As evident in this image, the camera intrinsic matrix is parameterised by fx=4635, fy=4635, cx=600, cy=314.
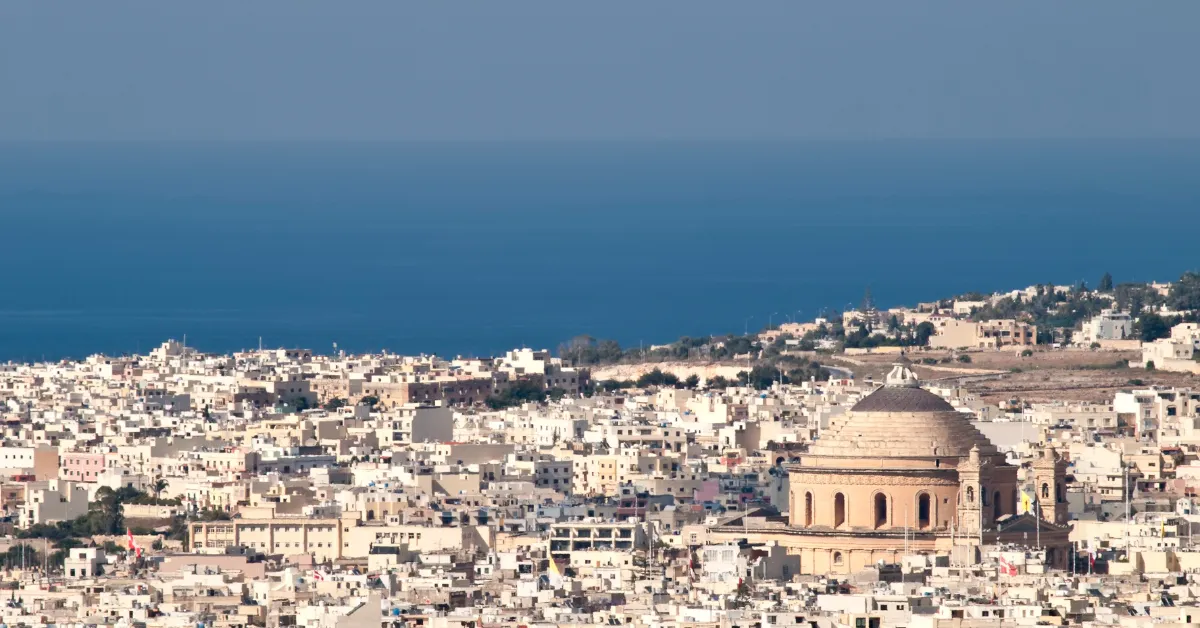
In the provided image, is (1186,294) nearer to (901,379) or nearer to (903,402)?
(901,379)

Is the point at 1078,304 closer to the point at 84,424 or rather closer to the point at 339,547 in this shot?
the point at 84,424

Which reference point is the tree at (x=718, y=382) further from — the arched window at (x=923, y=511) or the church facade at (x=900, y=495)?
the arched window at (x=923, y=511)

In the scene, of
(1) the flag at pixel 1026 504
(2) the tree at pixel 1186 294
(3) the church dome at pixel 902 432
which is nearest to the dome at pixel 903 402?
(3) the church dome at pixel 902 432

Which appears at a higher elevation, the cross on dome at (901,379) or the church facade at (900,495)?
the cross on dome at (901,379)

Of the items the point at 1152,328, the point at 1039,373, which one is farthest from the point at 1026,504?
the point at 1152,328

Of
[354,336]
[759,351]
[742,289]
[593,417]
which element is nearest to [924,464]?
[593,417]

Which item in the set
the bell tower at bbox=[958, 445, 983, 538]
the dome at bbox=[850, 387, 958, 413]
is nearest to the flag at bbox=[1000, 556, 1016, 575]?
the bell tower at bbox=[958, 445, 983, 538]

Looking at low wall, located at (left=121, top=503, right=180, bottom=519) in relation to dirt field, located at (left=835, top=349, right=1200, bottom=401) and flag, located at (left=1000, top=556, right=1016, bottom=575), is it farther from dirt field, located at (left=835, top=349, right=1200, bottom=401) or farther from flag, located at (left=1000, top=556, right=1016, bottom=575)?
dirt field, located at (left=835, top=349, right=1200, bottom=401)
